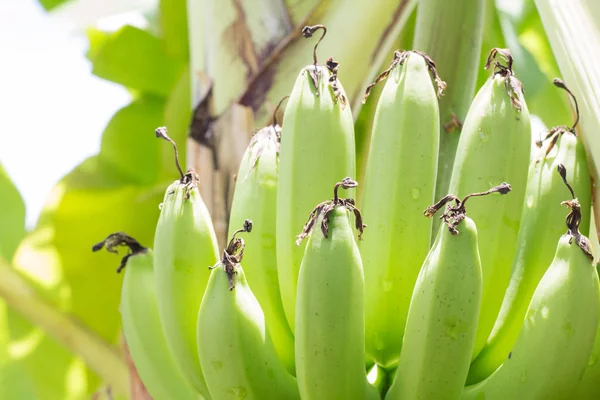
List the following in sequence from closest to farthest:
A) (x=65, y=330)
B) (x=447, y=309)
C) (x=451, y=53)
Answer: (x=447, y=309), (x=451, y=53), (x=65, y=330)

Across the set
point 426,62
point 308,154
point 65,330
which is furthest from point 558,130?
point 65,330

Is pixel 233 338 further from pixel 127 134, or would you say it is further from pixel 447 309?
→ pixel 127 134

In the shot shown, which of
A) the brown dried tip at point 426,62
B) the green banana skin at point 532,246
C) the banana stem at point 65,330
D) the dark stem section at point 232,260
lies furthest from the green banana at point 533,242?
the banana stem at point 65,330

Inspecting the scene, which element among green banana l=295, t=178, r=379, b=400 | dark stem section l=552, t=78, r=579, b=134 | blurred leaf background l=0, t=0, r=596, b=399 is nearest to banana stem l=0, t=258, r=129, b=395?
blurred leaf background l=0, t=0, r=596, b=399

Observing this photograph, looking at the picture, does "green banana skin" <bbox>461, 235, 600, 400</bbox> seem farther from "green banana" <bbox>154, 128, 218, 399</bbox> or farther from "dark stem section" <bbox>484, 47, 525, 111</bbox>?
"green banana" <bbox>154, 128, 218, 399</bbox>

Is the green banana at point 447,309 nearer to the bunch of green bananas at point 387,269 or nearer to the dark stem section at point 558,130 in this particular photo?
the bunch of green bananas at point 387,269

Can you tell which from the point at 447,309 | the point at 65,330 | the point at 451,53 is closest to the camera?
the point at 447,309
